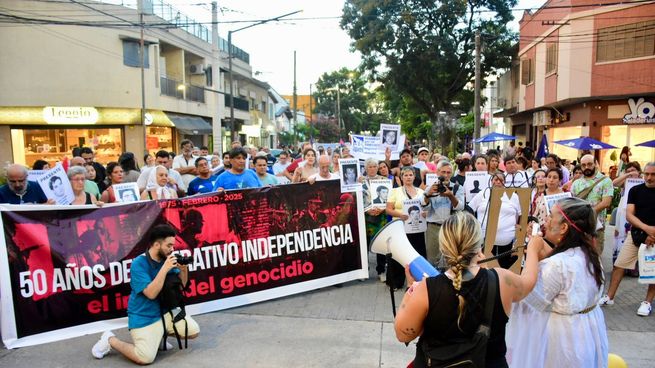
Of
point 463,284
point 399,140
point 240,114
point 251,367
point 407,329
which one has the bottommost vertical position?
point 251,367

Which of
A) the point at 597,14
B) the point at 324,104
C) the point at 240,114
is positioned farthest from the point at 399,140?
the point at 324,104

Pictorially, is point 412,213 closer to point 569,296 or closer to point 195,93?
point 569,296

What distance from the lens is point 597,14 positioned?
68.0 feet

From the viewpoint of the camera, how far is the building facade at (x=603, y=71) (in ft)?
64.5

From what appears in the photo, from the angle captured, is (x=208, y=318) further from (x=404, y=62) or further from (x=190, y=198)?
(x=404, y=62)

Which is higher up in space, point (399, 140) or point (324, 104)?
point (324, 104)

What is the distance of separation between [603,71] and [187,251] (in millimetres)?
A: 20683

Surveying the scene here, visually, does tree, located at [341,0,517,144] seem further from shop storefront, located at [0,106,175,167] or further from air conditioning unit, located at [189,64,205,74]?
shop storefront, located at [0,106,175,167]

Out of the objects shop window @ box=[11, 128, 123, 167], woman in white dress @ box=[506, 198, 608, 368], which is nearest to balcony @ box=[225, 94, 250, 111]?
shop window @ box=[11, 128, 123, 167]

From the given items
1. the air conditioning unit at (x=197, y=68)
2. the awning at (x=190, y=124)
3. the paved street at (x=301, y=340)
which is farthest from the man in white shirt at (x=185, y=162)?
the air conditioning unit at (x=197, y=68)

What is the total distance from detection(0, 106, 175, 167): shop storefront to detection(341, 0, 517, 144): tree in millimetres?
14610

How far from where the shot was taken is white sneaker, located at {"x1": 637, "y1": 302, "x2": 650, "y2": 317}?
5607mm

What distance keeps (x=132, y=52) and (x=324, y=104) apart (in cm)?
5457

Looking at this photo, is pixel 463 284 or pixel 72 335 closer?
pixel 463 284
